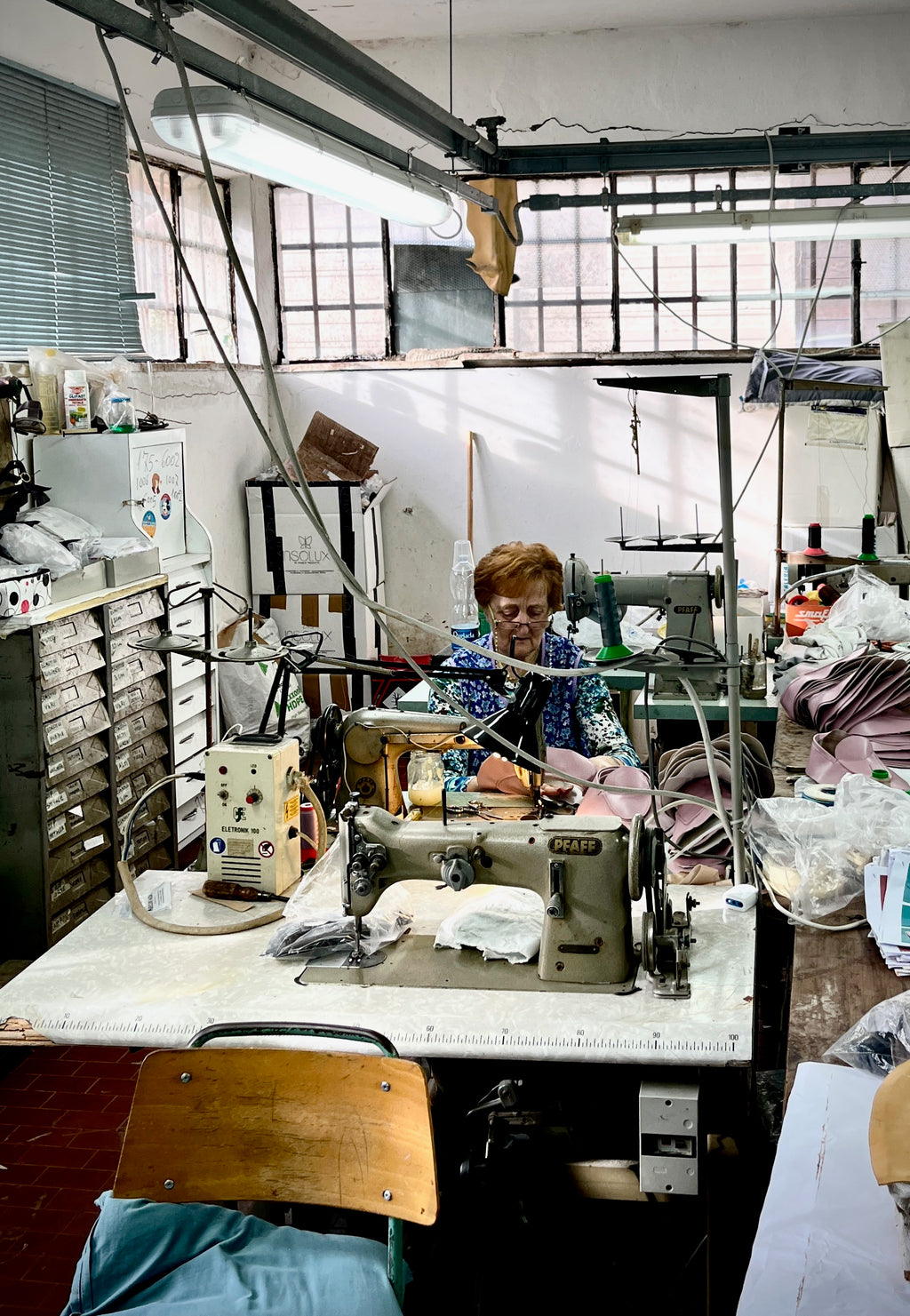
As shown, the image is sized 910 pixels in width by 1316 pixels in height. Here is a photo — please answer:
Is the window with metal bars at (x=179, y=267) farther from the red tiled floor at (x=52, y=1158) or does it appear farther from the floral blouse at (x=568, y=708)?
the red tiled floor at (x=52, y=1158)

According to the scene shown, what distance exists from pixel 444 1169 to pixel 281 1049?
0.64m

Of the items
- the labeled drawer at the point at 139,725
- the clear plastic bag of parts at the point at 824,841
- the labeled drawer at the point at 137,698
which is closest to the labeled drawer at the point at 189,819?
the labeled drawer at the point at 139,725

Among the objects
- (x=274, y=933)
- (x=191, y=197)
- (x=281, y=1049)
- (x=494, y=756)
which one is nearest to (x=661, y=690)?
(x=494, y=756)

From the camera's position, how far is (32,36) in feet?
14.8

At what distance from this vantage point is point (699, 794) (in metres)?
2.86

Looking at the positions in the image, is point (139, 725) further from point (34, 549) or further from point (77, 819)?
point (34, 549)

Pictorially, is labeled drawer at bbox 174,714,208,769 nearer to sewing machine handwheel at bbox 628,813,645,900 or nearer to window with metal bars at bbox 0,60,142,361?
window with metal bars at bbox 0,60,142,361

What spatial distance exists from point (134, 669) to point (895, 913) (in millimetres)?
3069

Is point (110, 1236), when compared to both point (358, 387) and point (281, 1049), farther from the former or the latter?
point (358, 387)

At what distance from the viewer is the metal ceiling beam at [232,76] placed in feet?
6.19

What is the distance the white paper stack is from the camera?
207 centimetres

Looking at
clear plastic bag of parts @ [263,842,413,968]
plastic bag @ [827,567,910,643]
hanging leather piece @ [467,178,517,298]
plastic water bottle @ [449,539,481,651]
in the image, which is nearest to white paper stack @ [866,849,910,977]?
clear plastic bag of parts @ [263,842,413,968]

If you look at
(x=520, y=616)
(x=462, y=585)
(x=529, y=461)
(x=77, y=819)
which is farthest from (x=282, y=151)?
(x=529, y=461)

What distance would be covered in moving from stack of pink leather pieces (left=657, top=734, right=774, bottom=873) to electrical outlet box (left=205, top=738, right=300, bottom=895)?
31.4 inches
